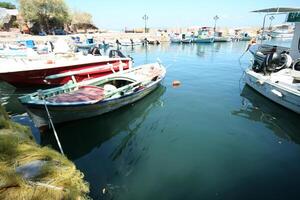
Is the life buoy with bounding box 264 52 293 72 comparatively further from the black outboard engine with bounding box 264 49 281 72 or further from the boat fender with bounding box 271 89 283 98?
the boat fender with bounding box 271 89 283 98

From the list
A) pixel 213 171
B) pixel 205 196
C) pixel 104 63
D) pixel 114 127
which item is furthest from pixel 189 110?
pixel 104 63

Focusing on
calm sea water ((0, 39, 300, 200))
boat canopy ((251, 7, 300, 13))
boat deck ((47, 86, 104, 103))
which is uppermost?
boat canopy ((251, 7, 300, 13))

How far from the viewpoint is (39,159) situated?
2752 millimetres

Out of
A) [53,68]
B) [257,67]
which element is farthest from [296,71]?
[53,68]

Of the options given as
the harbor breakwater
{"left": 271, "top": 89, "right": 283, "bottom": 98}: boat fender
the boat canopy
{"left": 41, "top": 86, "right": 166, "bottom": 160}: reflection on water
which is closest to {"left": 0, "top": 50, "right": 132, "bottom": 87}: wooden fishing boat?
{"left": 41, "top": 86, "right": 166, "bottom": 160}: reflection on water

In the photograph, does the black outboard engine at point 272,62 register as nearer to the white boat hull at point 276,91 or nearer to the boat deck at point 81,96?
the white boat hull at point 276,91

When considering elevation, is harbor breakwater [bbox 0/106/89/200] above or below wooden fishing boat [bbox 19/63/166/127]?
above

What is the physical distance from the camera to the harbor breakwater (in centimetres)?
215

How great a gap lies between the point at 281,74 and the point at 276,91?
3.35 ft

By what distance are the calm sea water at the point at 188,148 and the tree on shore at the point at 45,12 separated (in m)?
42.5

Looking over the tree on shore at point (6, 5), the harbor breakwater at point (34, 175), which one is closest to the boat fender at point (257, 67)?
the harbor breakwater at point (34, 175)

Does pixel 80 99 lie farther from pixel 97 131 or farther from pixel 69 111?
pixel 97 131

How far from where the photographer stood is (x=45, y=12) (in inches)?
1871

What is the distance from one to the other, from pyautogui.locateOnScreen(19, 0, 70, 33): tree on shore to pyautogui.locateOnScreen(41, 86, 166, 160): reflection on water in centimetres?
4650
